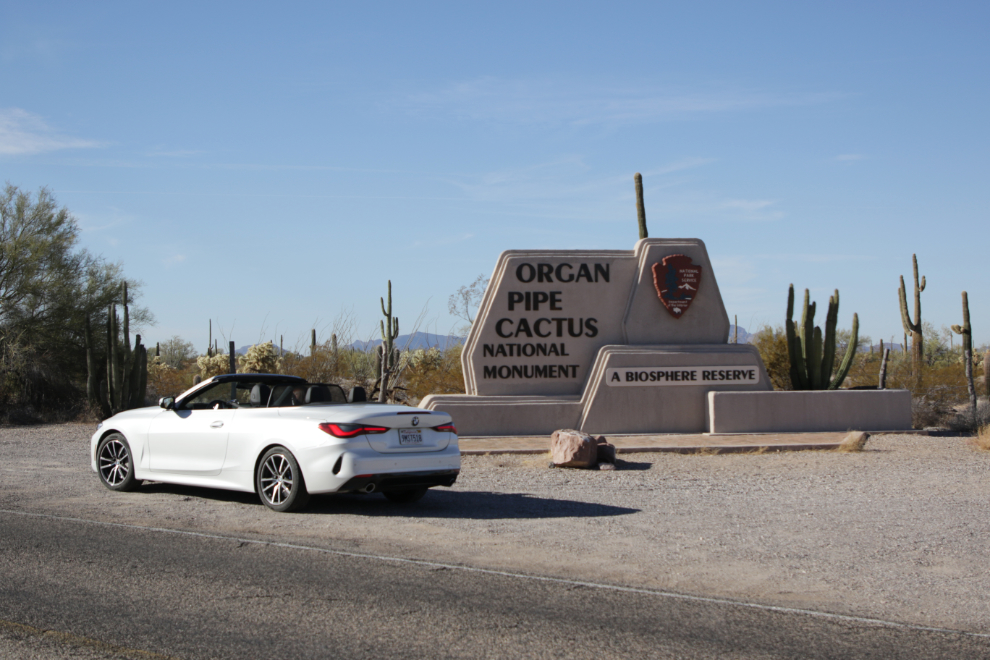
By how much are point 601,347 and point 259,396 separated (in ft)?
31.0

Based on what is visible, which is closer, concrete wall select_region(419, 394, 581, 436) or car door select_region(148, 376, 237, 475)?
car door select_region(148, 376, 237, 475)

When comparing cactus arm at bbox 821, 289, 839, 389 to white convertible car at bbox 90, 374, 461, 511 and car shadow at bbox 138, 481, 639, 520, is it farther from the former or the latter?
white convertible car at bbox 90, 374, 461, 511

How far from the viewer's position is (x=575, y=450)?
13727 mm

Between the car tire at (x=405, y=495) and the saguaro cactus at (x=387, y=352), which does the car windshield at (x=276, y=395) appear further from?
the saguaro cactus at (x=387, y=352)

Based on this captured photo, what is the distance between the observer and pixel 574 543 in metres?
8.05

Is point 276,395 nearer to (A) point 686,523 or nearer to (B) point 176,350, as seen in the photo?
(A) point 686,523

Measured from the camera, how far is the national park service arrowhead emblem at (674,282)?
18250 millimetres

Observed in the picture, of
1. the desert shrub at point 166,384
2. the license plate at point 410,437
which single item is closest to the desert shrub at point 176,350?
the desert shrub at point 166,384

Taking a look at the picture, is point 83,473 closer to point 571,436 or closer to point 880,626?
point 571,436

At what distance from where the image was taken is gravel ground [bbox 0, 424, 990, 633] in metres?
6.69

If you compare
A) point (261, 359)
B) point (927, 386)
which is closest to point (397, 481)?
point (927, 386)

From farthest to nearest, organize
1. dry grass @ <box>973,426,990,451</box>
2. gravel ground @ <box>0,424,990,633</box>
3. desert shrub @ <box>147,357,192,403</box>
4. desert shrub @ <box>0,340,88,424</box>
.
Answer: desert shrub @ <box>147,357,192,403</box>, desert shrub @ <box>0,340,88,424</box>, dry grass @ <box>973,426,990,451</box>, gravel ground @ <box>0,424,990,633</box>

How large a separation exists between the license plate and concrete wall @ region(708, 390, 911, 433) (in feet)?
31.4

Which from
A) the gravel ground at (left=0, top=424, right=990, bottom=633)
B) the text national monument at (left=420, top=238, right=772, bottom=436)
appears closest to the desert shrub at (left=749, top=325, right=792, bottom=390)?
the text national monument at (left=420, top=238, right=772, bottom=436)
